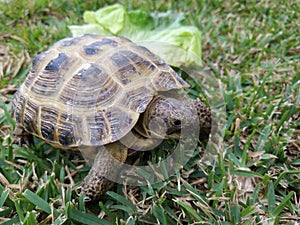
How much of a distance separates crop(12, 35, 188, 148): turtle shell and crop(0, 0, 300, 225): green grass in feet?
0.94

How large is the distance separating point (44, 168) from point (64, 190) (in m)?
0.27

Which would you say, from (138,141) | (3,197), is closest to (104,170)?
(138,141)

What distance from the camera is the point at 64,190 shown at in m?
2.24

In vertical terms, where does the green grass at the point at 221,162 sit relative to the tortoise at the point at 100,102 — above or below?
below

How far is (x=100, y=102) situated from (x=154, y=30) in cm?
170

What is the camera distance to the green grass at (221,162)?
207 cm

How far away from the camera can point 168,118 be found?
215 cm

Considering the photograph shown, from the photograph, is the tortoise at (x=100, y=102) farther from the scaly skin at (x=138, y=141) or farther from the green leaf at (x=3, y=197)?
the green leaf at (x=3, y=197)

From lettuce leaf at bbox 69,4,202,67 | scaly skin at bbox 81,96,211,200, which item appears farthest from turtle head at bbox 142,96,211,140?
lettuce leaf at bbox 69,4,202,67

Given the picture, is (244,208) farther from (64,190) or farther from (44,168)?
(44,168)

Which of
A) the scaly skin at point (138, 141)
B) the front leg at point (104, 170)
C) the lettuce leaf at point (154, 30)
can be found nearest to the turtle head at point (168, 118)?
the scaly skin at point (138, 141)

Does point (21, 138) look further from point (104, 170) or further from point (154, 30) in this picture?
point (154, 30)

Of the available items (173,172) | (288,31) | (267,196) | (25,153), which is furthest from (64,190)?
(288,31)

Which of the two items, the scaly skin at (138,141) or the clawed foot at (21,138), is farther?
the clawed foot at (21,138)
